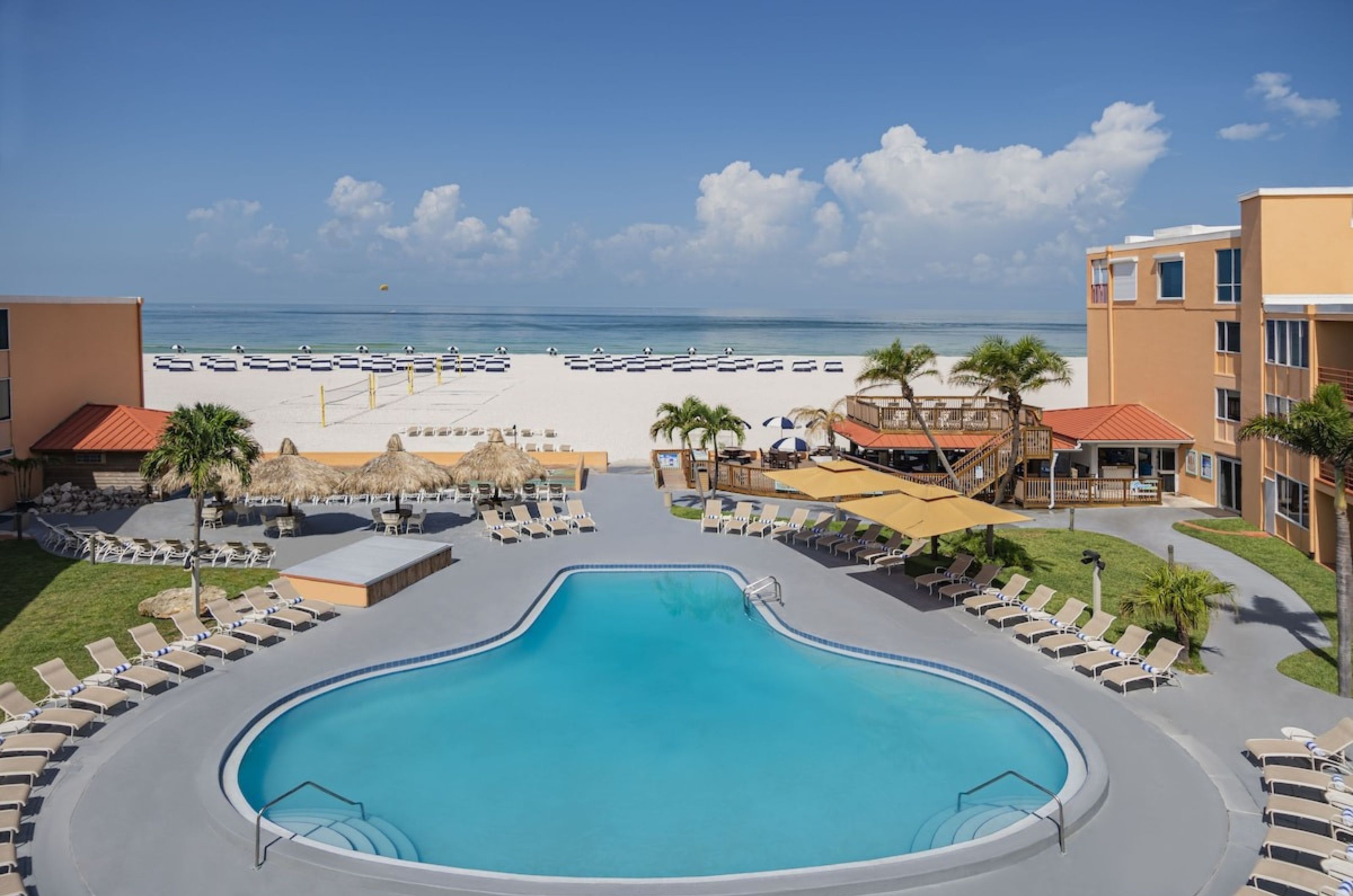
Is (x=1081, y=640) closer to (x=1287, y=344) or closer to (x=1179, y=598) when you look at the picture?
(x=1179, y=598)

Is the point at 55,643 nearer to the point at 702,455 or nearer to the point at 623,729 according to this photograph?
the point at 623,729

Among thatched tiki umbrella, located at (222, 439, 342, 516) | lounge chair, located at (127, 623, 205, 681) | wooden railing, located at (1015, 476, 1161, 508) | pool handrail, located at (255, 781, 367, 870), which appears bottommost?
pool handrail, located at (255, 781, 367, 870)

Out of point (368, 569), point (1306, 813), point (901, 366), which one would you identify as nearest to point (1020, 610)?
point (1306, 813)

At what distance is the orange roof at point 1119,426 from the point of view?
94.7 ft

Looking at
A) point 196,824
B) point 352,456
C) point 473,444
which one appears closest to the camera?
point 196,824

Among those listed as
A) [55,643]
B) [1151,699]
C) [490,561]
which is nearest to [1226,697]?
[1151,699]

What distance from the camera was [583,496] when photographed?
95.8 feet

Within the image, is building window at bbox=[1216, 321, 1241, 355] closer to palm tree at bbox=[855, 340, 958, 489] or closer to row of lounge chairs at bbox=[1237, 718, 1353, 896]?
palm tree at bbox=[855, 340, 958, 489]

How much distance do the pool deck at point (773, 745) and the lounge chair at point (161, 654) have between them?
30 cm

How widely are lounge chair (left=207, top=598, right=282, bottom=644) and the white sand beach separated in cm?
1985

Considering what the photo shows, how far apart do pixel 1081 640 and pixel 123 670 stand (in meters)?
14.4

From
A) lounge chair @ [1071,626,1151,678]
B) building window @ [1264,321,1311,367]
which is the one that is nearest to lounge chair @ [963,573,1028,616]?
lounge chair @ [1071,626,1151,678]

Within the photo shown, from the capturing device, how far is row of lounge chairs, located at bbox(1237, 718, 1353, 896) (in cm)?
902

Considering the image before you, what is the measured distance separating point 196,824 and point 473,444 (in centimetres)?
2974
